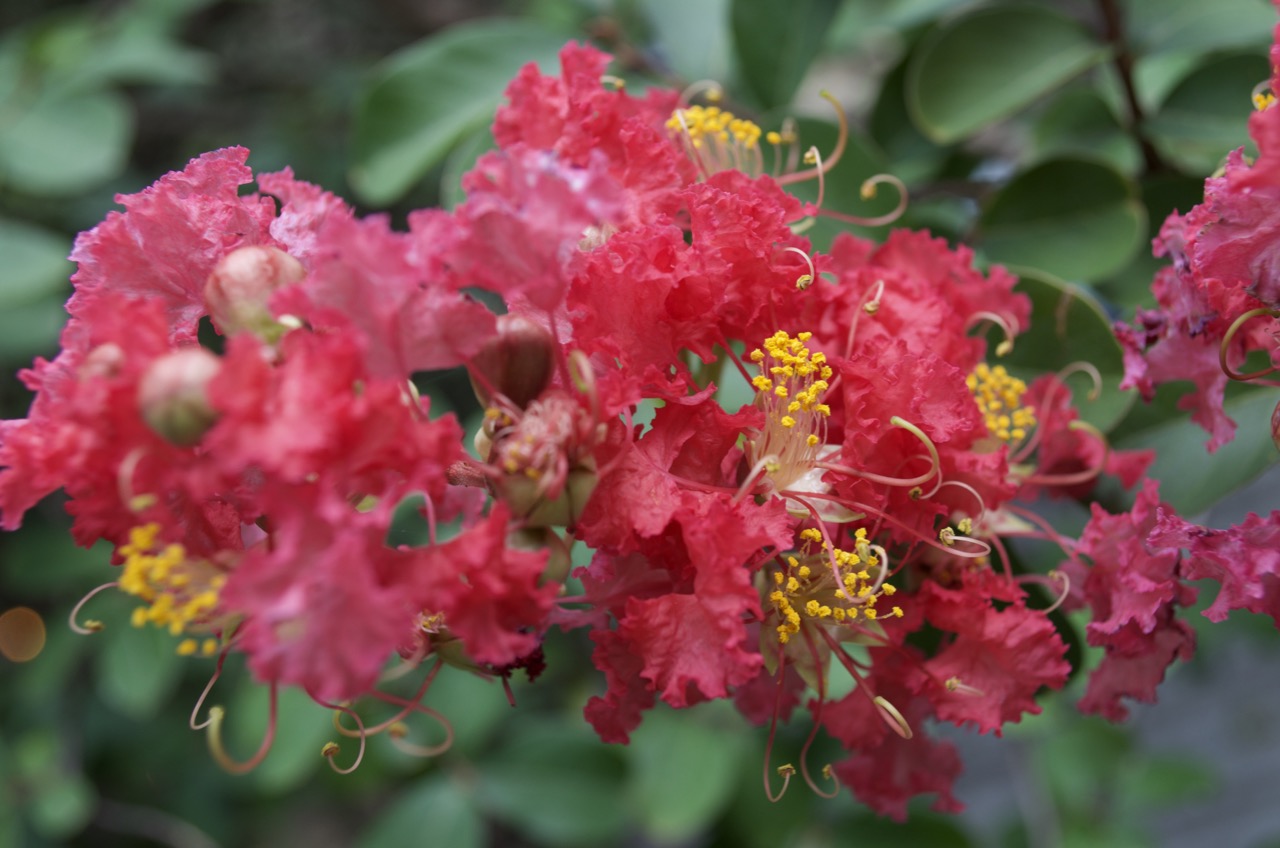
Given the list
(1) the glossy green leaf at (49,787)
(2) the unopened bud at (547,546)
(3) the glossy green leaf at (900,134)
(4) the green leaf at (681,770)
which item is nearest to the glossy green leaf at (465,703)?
(4) the green leaf at (681,770)

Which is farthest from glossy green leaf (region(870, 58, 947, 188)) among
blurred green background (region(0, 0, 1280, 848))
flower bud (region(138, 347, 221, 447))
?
flower bud (region(138, 347, 221, 447))

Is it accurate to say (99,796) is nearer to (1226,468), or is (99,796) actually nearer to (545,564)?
(545,564)

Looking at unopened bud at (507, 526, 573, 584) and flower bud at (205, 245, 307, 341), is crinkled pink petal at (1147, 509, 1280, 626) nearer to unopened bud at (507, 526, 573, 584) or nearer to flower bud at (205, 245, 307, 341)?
unopened bud at (507, 526, 573, 584)

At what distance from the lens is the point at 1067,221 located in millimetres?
1236

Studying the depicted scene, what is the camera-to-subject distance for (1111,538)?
36.1 inches

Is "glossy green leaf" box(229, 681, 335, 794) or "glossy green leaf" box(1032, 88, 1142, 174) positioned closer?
"glossy green leaf" box(1032, 88, 1142, 174)

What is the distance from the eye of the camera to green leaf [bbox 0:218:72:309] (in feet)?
5.36

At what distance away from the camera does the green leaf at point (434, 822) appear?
75.2 inches

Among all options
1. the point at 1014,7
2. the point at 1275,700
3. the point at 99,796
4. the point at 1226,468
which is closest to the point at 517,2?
the point at 1014,7

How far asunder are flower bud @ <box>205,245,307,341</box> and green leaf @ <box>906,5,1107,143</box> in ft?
2.65

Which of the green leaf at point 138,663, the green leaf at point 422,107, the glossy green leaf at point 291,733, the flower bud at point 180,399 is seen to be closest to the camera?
the flower bud at point 180,399

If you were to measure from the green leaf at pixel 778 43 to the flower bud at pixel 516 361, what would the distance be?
75 cm

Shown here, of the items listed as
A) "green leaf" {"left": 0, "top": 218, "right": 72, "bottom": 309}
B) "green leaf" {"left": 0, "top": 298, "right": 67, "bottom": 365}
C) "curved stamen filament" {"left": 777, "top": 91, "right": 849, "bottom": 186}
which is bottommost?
"green leaf" {"left": 0, "top": 298, "right": 67, "bottom": 365}

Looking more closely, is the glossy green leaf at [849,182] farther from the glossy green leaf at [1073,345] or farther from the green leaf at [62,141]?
the green leaf at [62,141]
